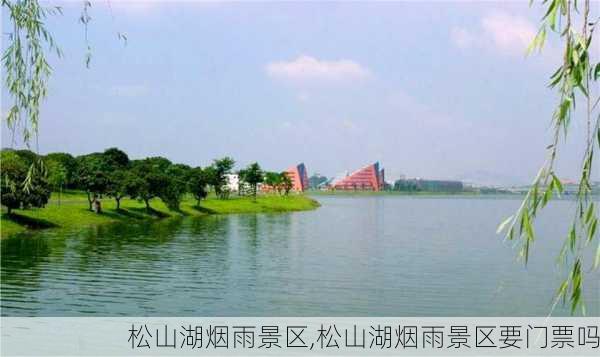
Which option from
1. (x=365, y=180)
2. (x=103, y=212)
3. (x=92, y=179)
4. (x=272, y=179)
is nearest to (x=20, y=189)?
(x=92, y=179)

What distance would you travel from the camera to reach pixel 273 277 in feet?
64.9

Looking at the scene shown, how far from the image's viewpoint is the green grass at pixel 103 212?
3550 cm

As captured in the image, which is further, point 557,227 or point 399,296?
point 557,227

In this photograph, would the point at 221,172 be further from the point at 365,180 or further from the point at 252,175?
the point at 365,180

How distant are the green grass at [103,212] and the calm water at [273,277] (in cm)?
284

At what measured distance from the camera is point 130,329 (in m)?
12.4

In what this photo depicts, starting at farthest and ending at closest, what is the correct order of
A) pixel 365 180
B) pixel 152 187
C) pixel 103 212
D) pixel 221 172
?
pixel 365 180 < pixel 221 172 < pixel 152 187 < pixel 103 212

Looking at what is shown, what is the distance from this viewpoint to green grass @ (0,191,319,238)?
3550cm

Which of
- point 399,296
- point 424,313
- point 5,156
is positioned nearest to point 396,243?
point 399,296

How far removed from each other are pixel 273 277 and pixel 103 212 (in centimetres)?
2941

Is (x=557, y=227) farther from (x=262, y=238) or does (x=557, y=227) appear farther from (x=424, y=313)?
(x=424, y=313)

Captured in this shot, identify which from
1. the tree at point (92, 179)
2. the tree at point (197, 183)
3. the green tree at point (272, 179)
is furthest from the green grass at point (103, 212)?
the green tree at point (272, 179)

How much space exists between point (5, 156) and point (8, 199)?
3410 mm

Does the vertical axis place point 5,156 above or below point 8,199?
above
